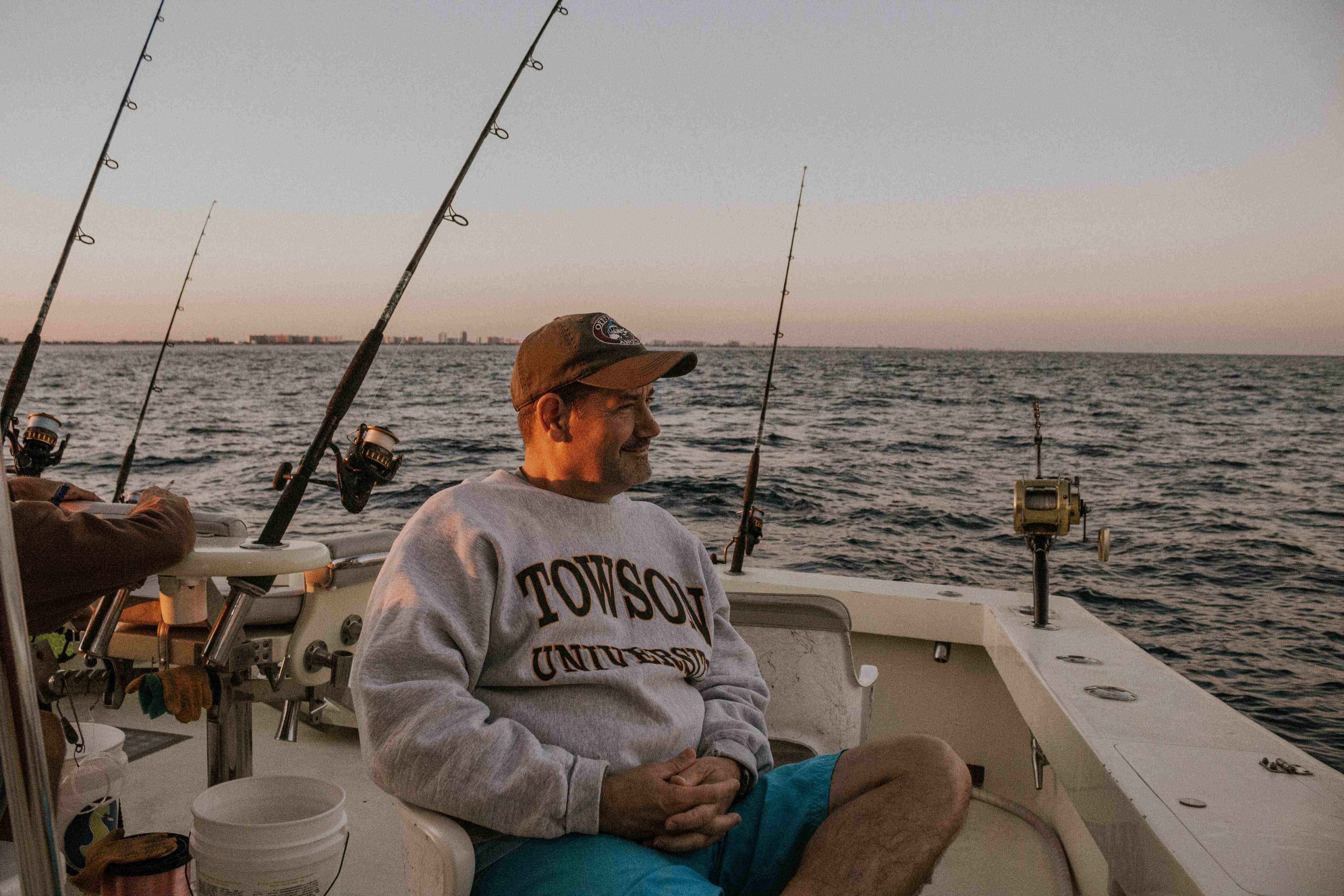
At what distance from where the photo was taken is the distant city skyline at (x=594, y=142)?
3.32 m

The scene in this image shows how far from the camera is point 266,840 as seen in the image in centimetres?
168

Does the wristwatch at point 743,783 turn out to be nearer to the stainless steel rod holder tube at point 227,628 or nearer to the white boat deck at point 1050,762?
the white boat deck at point 1050,762

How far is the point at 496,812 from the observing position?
1233 millimetres

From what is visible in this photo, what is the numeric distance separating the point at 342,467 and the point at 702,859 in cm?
122

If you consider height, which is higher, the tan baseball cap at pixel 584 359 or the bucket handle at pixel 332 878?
the tan baseball cap at pixel 584 359

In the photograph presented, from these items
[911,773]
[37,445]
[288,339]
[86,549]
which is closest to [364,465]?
[86,549]

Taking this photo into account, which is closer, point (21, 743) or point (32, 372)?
point (21, 743)

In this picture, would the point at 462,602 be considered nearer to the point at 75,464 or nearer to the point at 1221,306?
the point at 75,464

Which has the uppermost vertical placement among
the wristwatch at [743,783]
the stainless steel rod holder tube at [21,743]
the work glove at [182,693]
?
the stainless steel rod holder tube at [21,743]

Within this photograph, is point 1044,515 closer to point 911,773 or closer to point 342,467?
point 911,773

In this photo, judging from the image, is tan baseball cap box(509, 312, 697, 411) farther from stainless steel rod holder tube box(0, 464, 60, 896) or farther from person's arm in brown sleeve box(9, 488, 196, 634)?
stainless steel rod holder tube box(0, 464, 60, 896)

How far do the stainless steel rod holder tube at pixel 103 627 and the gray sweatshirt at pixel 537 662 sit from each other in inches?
39.4

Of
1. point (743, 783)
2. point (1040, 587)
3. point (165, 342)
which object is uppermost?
point (165, 342)

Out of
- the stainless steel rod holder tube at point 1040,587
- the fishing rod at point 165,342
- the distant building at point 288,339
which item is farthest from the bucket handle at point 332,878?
the distant building at point 288,339
